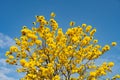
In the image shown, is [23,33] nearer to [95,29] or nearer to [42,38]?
[42,38]

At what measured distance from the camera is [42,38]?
51.2ft

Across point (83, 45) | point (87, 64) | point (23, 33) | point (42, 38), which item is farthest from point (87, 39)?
point (23, 33)

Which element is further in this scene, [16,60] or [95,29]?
[95,29]

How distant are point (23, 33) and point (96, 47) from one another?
4.06 metres

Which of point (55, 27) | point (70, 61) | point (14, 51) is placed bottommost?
point (70, 61)

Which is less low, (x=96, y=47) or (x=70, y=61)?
(x=96, y=47)

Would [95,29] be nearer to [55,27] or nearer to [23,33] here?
[55,27]

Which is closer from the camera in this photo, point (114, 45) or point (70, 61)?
point (70, 61)

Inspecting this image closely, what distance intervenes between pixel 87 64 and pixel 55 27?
269 cm

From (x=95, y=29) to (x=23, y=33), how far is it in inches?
161

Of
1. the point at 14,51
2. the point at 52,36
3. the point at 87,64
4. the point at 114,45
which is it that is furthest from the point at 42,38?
the point at 114,45

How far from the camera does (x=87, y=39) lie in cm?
1575

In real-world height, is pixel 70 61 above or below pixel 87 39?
below

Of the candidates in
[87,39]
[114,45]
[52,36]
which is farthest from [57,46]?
[114,45]
